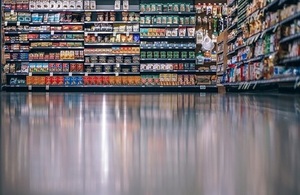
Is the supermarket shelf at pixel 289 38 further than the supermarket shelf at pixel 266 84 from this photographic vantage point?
No

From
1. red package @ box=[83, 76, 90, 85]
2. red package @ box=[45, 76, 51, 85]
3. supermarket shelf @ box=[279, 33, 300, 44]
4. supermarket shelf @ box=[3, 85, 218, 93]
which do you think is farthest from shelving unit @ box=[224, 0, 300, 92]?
red package @ box=[45, 76, 51, 85]

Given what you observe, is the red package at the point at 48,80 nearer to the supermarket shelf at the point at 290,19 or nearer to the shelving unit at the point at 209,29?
the shelving unit at the point at 209,29

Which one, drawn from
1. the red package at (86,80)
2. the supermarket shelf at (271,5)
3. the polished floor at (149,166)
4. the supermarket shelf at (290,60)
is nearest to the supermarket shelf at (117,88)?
the red package at (86,80)

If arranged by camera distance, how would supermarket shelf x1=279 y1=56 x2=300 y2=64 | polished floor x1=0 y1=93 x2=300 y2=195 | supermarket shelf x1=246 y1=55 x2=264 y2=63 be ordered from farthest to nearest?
supermarket shelf x1=246 y1=55 x2=264 y2=63 → supermarket shelf x1=279 y1=56 x2=300 y2=64 → polished floor x1=0 y1=93 x2=300 y2=195

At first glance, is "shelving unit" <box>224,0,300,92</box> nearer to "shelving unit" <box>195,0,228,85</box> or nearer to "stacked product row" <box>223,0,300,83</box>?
"stacked product row" <box>223,0,300,83</box>

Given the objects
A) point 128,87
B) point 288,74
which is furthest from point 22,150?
point 128,87

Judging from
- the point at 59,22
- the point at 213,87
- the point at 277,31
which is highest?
the point at 59,22

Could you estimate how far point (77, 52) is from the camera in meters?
12.1

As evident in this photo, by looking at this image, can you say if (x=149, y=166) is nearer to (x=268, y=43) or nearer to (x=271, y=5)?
(x=271, y=5)

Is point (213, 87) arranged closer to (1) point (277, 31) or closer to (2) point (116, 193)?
(1) point (277, 31)

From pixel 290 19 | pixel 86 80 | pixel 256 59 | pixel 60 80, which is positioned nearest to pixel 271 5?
pixel 290 19

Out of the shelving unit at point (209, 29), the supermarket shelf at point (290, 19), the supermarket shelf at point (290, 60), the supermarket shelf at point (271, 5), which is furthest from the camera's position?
the shelving unit at point (209, 29)

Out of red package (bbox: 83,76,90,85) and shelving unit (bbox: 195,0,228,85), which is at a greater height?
shelving unit (bbox: 195,0,228,85)

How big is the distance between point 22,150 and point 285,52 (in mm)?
5753
